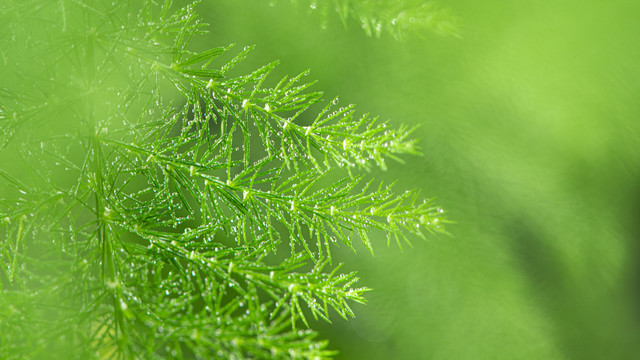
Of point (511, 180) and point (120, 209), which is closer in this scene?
point (120, 209)

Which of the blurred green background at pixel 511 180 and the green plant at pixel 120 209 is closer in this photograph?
the green plant at pixel 120 209

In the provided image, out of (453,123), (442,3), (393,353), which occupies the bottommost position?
(393,353)

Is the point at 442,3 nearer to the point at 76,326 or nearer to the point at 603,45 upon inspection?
the point at 603,45

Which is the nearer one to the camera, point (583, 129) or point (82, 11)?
point (82, 11)

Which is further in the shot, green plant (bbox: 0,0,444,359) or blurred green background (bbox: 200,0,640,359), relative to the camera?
blurred green background (bbox: 200,0,640,359)

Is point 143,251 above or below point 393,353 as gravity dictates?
above

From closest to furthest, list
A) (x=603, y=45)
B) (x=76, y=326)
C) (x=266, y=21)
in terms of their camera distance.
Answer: (x=76, y=326), (x=266, y=21), (x=603, y=45)

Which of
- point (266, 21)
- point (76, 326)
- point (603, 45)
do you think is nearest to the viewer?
point (76, 326)

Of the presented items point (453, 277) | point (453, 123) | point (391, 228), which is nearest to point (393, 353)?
point (453, 277)
